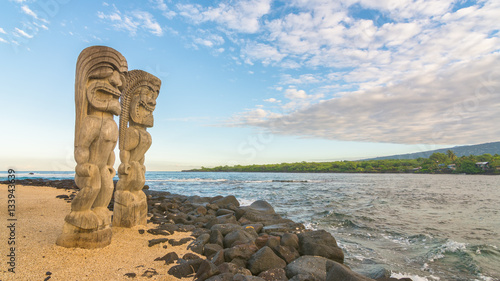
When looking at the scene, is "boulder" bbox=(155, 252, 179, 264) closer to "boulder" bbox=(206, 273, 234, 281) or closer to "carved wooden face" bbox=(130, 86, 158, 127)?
"boulder" bbox=(206, 273, 234, 281)

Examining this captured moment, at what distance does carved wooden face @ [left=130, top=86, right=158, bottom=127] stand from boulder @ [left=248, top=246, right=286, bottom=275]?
4174 mm

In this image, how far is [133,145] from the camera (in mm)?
6242

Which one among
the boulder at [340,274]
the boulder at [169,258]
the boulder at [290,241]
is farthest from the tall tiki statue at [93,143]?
the boulder at [340,274]

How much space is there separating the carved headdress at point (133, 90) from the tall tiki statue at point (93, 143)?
138cm

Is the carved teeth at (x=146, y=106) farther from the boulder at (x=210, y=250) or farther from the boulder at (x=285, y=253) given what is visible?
the boulder at (x=285, y=253)

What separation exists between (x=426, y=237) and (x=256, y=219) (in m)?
5.59

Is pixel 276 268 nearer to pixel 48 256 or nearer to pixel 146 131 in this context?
pixel 48 256

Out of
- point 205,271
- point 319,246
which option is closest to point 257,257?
point 205,271

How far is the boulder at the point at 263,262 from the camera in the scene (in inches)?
170

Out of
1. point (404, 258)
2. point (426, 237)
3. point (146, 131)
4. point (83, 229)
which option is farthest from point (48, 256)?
point (426, 237)

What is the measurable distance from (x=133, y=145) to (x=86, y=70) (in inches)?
83.8

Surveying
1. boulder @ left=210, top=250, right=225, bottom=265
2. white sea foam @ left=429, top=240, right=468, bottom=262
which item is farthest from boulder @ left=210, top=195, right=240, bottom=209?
white sea foam @ left=429, top=240, right=468, bottom=262

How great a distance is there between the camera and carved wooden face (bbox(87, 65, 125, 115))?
4.62 m

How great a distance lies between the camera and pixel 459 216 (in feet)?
39.2
